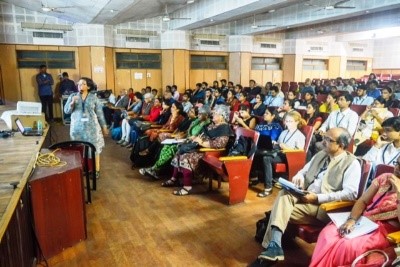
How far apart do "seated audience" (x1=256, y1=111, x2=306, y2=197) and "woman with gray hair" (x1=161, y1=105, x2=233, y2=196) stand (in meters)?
0.48

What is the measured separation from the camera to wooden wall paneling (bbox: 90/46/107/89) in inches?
364

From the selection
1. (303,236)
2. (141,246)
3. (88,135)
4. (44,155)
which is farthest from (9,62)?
(303,236)

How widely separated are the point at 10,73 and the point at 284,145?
8.00 metres

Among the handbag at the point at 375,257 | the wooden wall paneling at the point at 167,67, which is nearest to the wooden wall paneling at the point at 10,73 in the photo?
the wooden wall paneling at the point at 167,67

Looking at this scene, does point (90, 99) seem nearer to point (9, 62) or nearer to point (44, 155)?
point (44, 155)

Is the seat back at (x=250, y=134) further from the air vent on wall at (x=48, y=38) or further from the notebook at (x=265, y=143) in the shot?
the air vent on wall at (x=48, y=38)

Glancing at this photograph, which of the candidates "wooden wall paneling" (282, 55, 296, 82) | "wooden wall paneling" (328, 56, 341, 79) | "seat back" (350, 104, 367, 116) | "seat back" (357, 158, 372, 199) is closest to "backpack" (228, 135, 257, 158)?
"seat back" (357, 158, 372, 199)

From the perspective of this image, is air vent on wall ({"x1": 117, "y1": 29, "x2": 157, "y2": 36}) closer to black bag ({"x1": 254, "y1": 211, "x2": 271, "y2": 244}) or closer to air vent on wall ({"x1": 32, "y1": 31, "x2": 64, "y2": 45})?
air vent on wall ({"x1": 32, "y1": 31, "x2": 64, "y2": 45})

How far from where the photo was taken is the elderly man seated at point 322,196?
2244 millimetres

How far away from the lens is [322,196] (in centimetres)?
228

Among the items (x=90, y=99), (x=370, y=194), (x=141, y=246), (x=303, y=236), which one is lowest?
(x=141, y=246)

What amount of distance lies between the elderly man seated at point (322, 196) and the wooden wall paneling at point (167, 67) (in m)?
8.63

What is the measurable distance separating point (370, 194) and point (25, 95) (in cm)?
933

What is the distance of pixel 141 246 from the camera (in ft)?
8.72
